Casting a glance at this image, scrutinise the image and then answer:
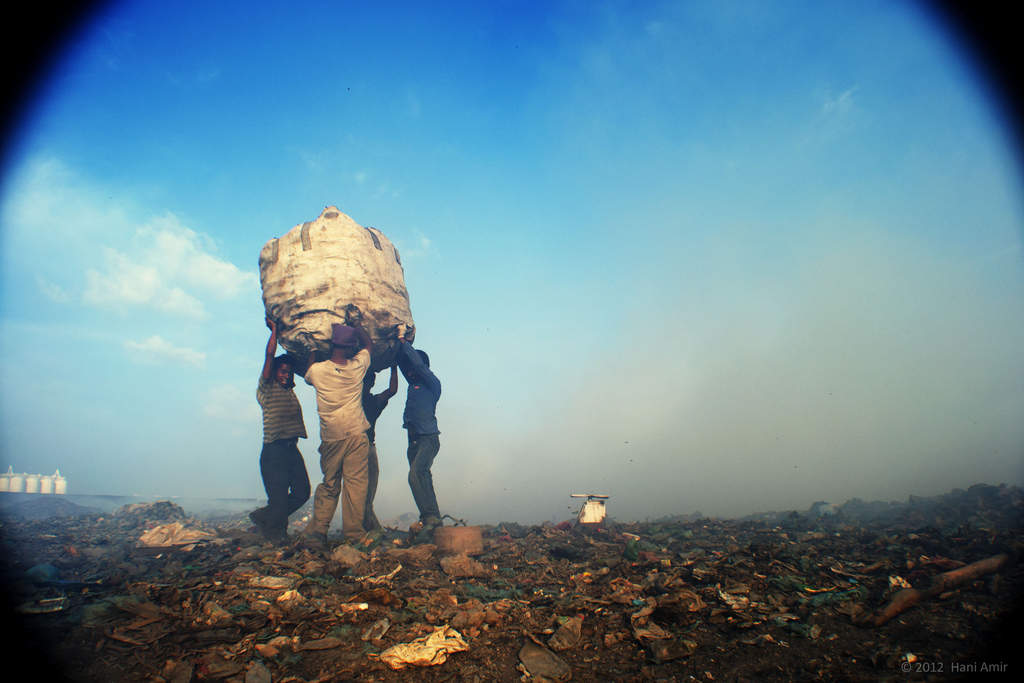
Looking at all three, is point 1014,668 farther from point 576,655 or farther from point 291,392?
point 291,392

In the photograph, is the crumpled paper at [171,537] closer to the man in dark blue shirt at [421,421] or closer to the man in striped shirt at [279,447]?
the man in striped shirt at [279,447]

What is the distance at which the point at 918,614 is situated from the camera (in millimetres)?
3131

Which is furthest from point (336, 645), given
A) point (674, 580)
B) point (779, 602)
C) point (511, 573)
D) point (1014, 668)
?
point (1014, 668)

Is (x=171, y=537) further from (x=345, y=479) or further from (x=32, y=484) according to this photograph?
(x=32, y=484)

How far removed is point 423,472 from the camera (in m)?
6.56

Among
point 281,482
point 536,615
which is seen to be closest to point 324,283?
point 281,482

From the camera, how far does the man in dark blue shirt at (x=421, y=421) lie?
21.2 feet

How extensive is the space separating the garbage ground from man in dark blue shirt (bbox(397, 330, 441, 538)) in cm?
140

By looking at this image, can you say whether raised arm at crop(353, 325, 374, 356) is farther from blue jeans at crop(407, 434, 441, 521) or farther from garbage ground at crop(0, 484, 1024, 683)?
garbage ground at crop(0, 484, 1024, 683)

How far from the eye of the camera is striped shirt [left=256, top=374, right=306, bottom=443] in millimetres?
6293

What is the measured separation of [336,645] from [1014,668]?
4182mm

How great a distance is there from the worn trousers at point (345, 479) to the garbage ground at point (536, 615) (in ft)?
3.65

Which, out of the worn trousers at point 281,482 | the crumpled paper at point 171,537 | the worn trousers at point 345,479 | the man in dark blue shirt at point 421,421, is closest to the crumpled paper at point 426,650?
the man in dark blue shirt at point 421,421

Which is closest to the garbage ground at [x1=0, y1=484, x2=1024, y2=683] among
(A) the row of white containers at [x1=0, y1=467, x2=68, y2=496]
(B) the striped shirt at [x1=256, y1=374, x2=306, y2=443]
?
(B) the striped shirt at [x1=256, y1=374, x2=306, y2=443]
